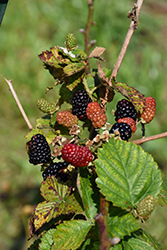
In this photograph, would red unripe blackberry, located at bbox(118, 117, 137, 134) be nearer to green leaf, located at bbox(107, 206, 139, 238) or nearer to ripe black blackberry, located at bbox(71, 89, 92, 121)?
ripe black blackberry, located at bbox(71, 89, 92, 121)

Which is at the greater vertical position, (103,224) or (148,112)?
(148,112)

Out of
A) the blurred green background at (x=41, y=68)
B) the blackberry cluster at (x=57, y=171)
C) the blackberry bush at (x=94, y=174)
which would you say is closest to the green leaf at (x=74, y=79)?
the blackberry bush at (x=94, y=174)

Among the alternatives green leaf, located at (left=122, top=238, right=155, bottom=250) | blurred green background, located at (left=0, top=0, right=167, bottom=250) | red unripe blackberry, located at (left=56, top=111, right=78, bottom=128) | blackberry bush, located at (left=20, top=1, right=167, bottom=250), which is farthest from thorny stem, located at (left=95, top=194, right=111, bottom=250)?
blurred green background, located at (left=0, top=0, right=167, bottom=250)

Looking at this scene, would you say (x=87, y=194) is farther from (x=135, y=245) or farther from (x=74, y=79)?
(x=74, y=79)

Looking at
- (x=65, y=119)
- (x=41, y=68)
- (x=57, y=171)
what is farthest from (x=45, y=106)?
(x=41, y=68)

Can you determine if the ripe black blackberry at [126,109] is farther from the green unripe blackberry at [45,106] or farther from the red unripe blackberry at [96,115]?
the green unripe blackberry at [45,106]
